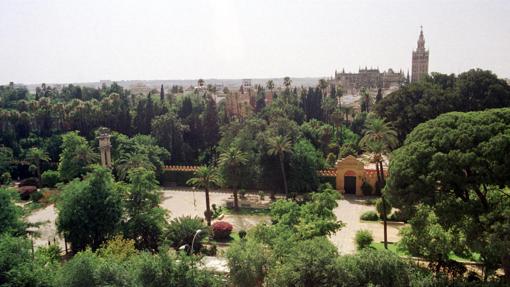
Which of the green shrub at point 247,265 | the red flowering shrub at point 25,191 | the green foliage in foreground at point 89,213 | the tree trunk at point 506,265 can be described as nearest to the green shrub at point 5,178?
the red flowering shrub at point 25,191

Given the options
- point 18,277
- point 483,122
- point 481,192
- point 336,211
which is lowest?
point 336,211

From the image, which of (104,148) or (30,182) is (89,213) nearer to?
(104,148)

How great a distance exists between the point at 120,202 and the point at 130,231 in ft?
5.70

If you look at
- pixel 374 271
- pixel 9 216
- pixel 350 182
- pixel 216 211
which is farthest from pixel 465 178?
pixel 9 216

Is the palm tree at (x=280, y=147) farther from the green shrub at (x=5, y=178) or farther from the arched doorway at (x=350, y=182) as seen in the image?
the green shrub at (x=5, y=178)

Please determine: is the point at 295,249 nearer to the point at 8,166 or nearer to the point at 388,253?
the point at 388,253

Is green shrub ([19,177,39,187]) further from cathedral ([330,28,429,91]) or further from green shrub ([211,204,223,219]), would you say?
cathedral ([330,28,429,91])

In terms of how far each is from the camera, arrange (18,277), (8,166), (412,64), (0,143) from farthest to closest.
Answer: (412,64) → (0,143) → (8,166) → (18,277)

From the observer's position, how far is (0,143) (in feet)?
165

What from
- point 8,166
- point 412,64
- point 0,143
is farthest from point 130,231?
point 412,64

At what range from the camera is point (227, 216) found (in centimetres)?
3173

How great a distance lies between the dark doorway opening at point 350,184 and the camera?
36.7m

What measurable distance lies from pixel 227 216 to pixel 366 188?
12.2m

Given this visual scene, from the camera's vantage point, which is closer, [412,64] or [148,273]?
[148,273]
